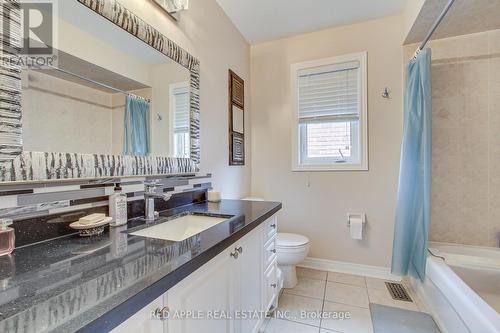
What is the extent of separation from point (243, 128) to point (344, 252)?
5.57 ft

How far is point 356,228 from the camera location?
→ 7.80ft

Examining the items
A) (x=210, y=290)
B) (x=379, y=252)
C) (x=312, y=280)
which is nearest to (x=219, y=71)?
(x=210, y=290)

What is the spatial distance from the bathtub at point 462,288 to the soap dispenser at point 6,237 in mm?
1883

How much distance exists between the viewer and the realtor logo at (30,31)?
0.83 meters

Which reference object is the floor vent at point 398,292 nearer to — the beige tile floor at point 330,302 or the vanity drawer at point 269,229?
the beige tile floor at point 330,302

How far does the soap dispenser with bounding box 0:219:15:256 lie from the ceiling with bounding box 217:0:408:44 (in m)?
2.21

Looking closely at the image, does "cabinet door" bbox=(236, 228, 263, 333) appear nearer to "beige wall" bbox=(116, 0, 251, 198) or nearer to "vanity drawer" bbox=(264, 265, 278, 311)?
"vanity drawer" bbox=(264, 265, 278, 311)

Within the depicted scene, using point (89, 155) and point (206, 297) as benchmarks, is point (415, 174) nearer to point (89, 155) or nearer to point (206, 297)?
point (206, 297)

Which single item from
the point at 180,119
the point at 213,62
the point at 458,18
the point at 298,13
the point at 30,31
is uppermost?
the point at 298,13

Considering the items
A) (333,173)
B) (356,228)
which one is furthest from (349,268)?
(333,173)

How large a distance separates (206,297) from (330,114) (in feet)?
7.35

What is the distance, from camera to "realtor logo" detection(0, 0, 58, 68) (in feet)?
2.71

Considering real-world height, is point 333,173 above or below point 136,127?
below

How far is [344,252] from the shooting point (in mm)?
2525
